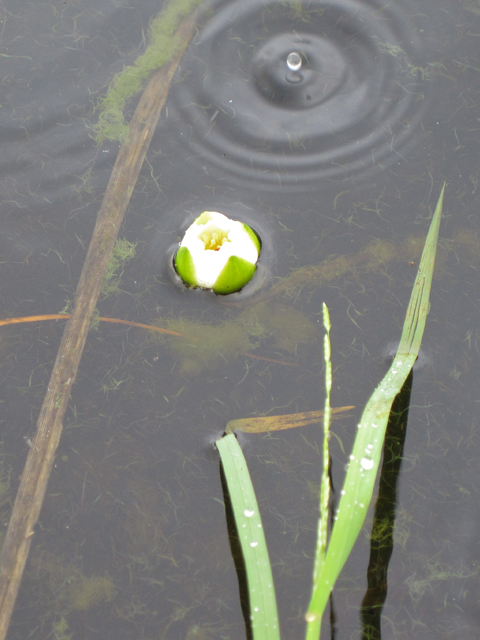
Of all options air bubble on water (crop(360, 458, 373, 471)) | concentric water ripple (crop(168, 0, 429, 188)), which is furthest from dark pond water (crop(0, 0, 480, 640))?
air bubble on water (crop(360, 458, 373, 471))

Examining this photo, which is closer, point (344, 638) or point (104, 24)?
point (344, 638)

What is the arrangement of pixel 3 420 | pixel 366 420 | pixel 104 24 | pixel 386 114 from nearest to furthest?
pixel 366 420, pixel 3 420, pixel 386 114, pixel 104 24

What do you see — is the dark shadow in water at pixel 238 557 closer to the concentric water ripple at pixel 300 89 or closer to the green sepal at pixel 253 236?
the green sepal at pixel 253 236

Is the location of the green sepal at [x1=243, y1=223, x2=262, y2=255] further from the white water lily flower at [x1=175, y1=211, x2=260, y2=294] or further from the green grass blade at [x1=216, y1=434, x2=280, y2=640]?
the green grass blade at [x1=216, y1=434, x2=280, y2=640]

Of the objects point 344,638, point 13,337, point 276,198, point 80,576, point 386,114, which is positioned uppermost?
point 386,114

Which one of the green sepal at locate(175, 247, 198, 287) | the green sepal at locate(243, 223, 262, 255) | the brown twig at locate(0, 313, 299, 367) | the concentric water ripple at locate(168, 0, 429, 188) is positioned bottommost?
the brown twig at locate(0, 313, 299, 367)

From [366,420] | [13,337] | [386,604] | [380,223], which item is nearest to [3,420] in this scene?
[13,337]

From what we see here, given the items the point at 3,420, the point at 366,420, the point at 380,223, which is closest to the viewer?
the point at 366,420

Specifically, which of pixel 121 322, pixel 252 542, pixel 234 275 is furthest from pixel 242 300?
pixel 252 542

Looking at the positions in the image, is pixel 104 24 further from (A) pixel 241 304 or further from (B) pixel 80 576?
(B) pixel 80 576
